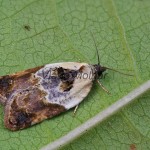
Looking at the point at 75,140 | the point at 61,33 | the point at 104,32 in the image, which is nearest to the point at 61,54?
the point at 61,33

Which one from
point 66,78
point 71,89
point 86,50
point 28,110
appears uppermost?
point 86,50

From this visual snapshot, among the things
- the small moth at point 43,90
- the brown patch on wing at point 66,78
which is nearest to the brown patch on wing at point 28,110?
the small moth at point 43,90

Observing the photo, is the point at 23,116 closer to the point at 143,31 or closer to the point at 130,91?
the point at 130,91

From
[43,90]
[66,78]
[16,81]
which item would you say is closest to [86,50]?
[66,78]

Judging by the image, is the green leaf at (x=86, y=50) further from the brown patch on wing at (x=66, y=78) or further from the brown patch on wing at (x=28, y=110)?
the brown patch on wing at (x=66, y=78)

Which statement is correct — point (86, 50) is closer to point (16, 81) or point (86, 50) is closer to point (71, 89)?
point (71, 89)

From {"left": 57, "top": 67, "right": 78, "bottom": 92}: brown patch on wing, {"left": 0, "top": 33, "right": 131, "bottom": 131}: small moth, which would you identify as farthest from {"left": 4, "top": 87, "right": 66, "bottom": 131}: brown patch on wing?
{"left": 57, "top": 67, "right": 78, "bottom": 92}: brown patch on wing

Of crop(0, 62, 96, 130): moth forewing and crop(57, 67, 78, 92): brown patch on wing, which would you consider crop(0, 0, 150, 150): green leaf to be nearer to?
crop(0, 62, 96, 130): moth forewing

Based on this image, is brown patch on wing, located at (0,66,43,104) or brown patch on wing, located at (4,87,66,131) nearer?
brown patch on wing, located at (4,87,66,131)
